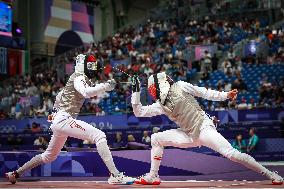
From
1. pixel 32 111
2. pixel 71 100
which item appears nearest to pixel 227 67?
pixel 32 111

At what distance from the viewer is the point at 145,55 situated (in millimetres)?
23188

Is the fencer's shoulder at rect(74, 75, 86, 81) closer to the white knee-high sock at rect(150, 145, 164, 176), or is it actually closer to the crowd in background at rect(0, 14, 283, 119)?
the white knee-high sock at rect(150, 145, 164, 176)

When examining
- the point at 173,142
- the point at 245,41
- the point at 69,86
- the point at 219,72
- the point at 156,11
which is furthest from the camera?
the point at 156,11

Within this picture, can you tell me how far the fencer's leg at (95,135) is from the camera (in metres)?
7.02

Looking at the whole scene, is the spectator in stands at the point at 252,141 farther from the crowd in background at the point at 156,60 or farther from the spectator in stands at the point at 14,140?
the spectator in stands at the point at 14,140

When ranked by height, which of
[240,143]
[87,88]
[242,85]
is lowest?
[240,143]

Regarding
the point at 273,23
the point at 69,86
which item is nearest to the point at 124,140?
the point at 69,86

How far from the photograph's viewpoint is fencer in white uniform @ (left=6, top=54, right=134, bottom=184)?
700 centimetres

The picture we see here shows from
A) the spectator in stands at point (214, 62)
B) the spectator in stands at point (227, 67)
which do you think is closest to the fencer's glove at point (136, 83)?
the spectator in stands at point (227, 67)

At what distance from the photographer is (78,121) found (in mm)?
7234

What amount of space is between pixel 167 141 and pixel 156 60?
15.8m

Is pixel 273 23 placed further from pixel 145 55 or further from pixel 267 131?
pixel 267 131

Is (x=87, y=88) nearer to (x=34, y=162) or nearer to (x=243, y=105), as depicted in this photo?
(x=34, y=162)

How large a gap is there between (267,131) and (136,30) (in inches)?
663
